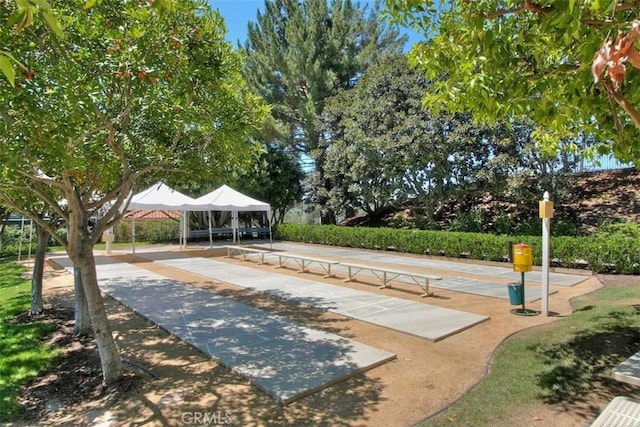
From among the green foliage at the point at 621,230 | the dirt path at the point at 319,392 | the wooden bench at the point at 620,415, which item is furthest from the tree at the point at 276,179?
the wooden bench at the point at 620,415

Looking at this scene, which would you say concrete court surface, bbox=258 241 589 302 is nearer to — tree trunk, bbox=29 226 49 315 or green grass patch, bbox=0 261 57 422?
tree trunk, bbox=29 226 49 315

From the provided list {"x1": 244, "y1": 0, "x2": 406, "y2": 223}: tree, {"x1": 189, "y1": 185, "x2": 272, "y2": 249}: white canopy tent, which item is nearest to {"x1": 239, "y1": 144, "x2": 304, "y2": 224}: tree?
{"x1": 244, "y1": 0, "x2": 406, "y2": 223}: tree

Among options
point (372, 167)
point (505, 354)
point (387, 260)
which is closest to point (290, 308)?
point (505, 354)

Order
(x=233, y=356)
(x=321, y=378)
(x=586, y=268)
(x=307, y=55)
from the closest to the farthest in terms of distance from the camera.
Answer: (x=321, y=378), (x=233, y=356), (x=586, y=268), (x=307, y=55)

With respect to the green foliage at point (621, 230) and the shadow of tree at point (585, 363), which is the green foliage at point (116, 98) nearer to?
the shadow of tree at point (585, 363)

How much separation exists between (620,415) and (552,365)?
159 centimetres

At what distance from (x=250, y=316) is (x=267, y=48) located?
20341mm

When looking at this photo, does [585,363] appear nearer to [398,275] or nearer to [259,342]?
[259,342]

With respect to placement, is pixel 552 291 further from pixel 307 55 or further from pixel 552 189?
pixel 307 55

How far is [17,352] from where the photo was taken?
17.7ft

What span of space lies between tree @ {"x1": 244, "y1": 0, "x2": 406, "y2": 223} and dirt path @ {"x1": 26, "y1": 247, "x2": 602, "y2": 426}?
16702mm

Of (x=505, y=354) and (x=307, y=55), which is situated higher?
(x=307, y=55)

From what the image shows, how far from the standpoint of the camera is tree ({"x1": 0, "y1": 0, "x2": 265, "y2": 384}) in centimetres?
333

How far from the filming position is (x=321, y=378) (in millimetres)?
4328
